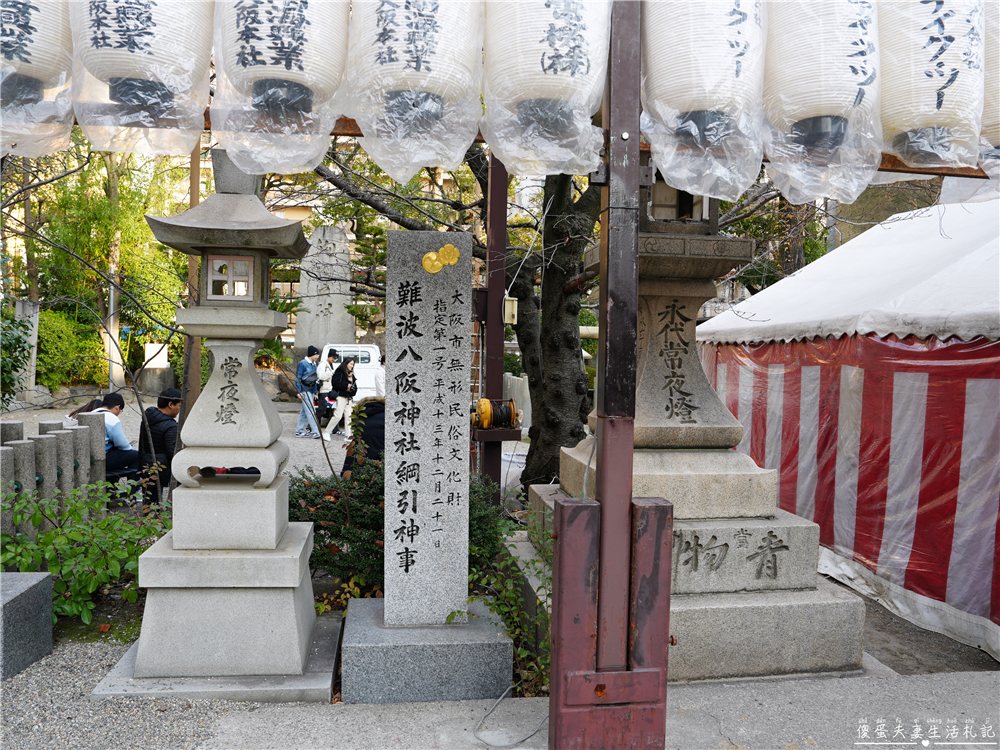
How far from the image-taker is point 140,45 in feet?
8.38

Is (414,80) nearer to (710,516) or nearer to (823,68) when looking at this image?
(823,68)

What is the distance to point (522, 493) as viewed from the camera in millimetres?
7859

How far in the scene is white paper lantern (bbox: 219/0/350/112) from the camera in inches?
101

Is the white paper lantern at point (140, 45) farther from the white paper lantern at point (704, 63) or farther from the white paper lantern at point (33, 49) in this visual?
the white paper lantern at point (704, 63)

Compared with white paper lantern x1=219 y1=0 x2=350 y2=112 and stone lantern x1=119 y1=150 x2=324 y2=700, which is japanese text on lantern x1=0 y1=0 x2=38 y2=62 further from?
stone lantern x1=119 y1=150 x2=324 y2=700

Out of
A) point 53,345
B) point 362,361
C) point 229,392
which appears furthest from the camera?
point 53,345

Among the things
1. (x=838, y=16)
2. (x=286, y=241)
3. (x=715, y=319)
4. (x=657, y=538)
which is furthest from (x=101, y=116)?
(x=715, y=319)

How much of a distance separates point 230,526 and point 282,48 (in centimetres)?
265

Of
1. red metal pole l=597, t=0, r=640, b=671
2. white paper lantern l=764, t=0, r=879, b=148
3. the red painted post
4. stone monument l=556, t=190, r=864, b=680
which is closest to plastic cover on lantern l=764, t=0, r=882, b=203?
white paper lantern l=764, t=0, r=879, b=148

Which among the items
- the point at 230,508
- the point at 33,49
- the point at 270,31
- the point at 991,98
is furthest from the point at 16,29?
the point at 991,98

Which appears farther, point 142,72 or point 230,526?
point 230,526

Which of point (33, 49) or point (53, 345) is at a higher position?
point (33, 49)

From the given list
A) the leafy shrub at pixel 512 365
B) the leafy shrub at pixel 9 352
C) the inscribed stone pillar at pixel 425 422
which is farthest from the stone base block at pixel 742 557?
the leafy shrub at pixel 512 365

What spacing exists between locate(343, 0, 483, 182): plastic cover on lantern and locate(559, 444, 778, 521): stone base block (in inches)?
89.6
